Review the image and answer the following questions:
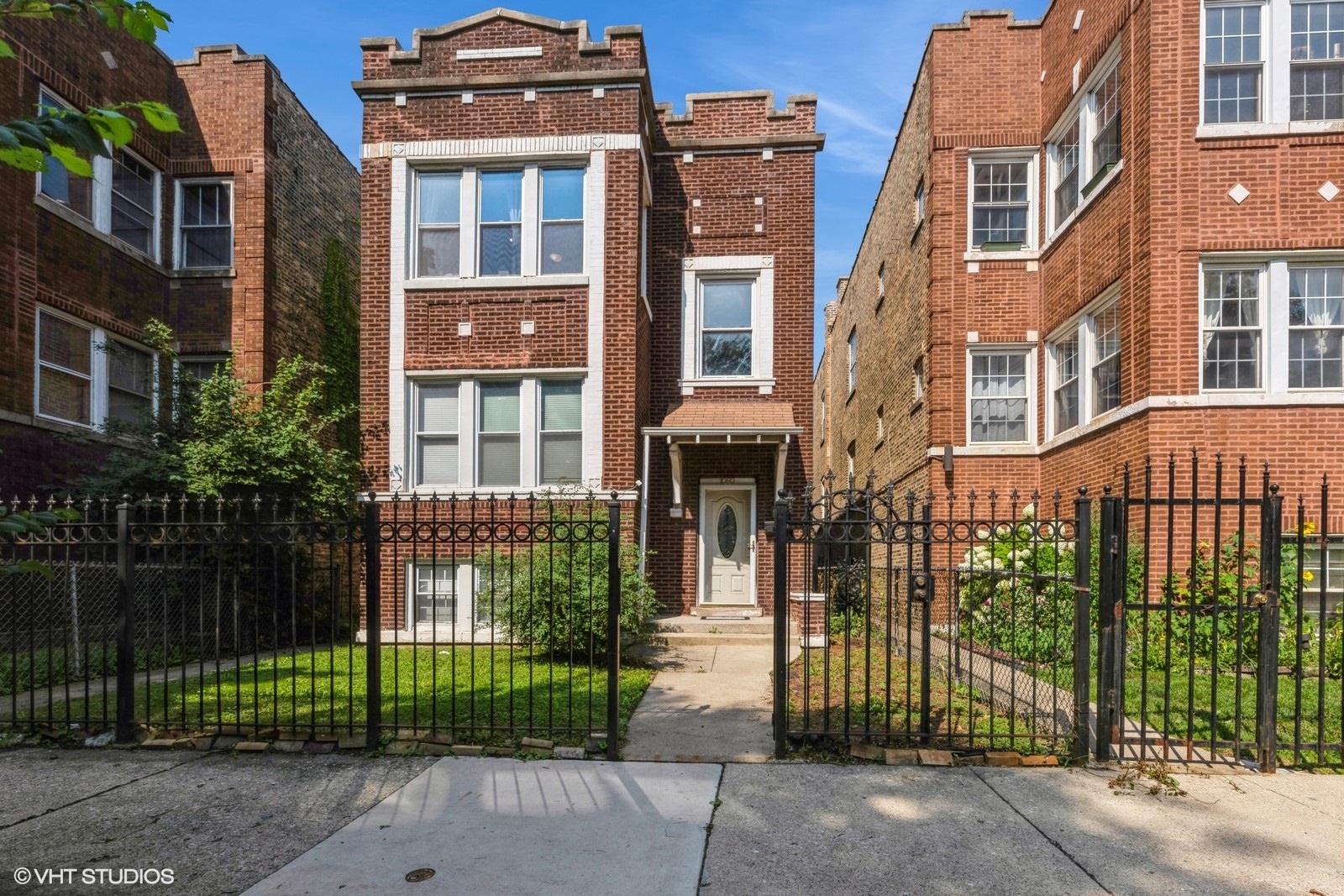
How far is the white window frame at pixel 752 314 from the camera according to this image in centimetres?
1415

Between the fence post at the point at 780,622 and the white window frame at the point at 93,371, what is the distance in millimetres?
10660

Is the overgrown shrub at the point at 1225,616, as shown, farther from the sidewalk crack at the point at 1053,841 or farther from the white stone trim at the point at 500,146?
the white stone trim at the point at 500,146

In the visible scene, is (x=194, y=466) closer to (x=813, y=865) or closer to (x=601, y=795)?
(x=601, y=795)

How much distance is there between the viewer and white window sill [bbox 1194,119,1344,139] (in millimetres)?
9999

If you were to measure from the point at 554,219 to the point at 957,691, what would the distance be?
889 centimetres

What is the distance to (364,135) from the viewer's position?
1298 centimetres

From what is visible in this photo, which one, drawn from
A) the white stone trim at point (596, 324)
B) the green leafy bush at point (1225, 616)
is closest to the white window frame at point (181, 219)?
the white stone trim at point (596, 324)

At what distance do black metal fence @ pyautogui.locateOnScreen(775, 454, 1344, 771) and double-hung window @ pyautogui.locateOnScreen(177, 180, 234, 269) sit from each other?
40.4 feet

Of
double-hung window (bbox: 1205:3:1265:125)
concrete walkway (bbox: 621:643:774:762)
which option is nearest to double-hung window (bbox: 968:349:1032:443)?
double-hung window (bbox: 1205:3:1265:125)

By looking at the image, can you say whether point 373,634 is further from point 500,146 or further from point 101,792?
point 500,146

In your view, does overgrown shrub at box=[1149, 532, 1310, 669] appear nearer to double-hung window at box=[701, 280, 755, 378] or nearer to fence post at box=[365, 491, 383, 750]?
double-hung window at box=[701, 280, 755, 378]

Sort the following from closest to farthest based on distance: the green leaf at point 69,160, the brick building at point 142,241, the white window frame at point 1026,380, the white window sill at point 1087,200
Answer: the green leaf at point 69,160
the white window sill at point 1087,200
the brick building at point 142,241
the white window frame at point 1026,380

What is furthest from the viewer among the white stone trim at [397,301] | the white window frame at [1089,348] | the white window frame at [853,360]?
the white window frame at [853,360]

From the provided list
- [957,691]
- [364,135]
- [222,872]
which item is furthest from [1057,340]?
[222,872]
